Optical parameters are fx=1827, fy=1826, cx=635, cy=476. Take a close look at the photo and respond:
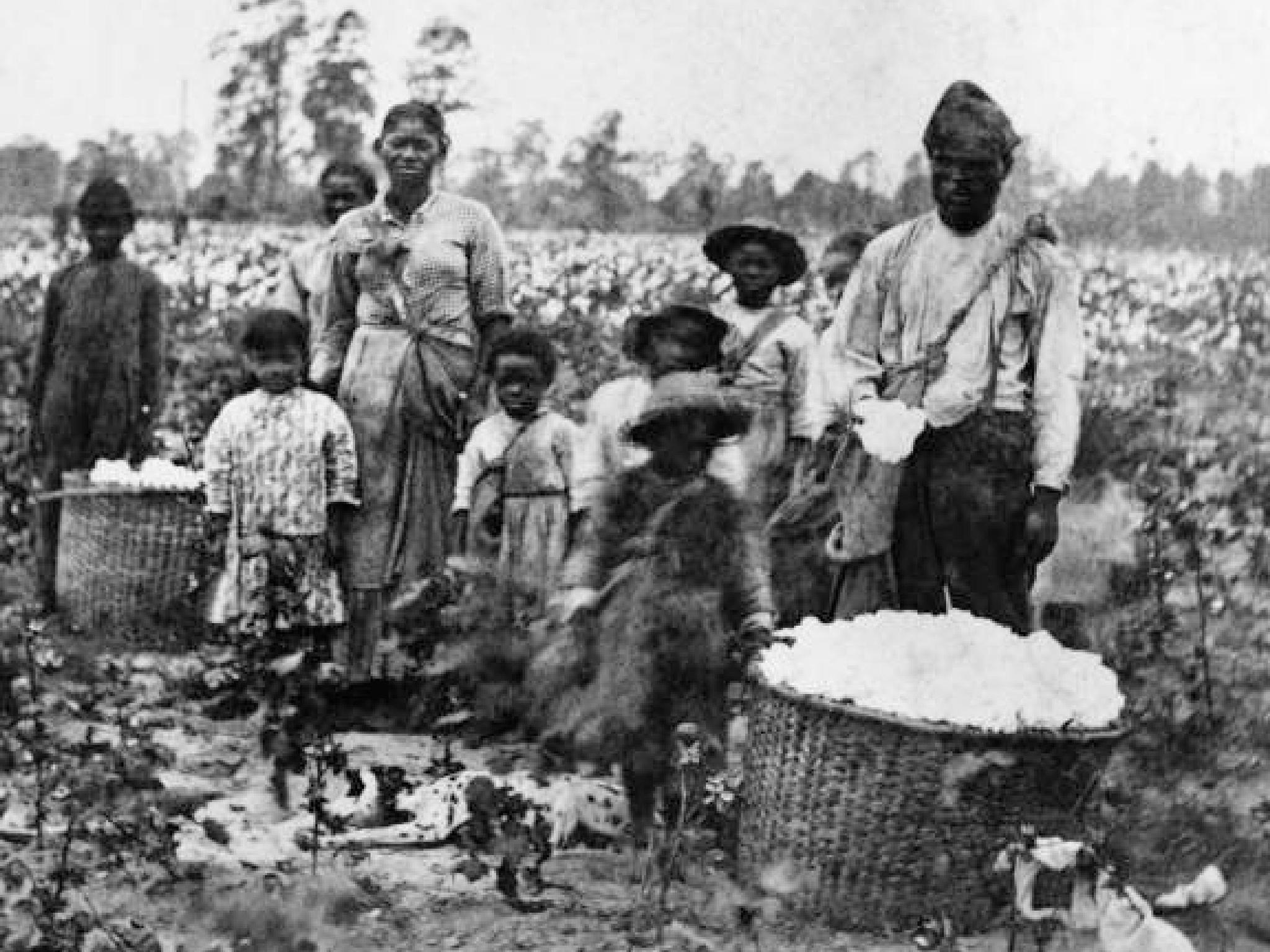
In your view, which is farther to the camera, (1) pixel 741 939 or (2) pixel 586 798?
(2) pixel 586 798

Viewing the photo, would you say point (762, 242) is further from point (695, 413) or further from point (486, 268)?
point (695, 413)

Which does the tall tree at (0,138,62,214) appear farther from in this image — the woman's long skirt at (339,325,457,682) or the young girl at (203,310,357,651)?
the young girl at (203,310,357,651)

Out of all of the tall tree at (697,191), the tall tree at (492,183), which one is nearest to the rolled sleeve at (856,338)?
the tall tree at (697,191)

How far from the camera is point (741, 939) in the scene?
389 cm

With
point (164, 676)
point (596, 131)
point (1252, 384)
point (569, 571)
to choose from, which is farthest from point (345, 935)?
point (596, 131)

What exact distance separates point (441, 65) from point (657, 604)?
694cm

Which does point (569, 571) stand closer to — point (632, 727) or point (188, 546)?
point (632, 727)

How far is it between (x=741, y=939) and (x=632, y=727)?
0.63 m

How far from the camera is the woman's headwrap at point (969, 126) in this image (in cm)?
452

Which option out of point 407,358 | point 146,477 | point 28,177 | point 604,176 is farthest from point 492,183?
point 28,177

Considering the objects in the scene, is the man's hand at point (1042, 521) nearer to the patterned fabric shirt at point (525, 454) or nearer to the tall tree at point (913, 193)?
the patterned fabric shirt at point (525, 454)

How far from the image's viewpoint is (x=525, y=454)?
6.05m

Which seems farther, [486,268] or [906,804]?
[486,268]

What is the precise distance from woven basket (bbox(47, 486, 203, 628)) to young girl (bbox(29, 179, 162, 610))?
0.43m
